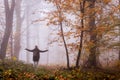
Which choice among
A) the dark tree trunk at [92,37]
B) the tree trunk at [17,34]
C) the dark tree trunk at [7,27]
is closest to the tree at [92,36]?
the dark tree trunk at [92,37]

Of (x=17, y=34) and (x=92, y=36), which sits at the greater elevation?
(x=92, y=36)

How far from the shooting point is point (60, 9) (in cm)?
1642

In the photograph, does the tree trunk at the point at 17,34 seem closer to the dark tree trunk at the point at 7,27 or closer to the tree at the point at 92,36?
the dark tree trunk at the point at 7,27

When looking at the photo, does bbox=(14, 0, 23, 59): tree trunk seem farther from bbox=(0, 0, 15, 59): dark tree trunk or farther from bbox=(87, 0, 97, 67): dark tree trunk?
bbox=(87, 0, 97, 67): dark tree trunk

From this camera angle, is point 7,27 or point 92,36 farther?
point 7,27

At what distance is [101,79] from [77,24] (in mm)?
4651

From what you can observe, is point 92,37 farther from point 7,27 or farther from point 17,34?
point 17,34

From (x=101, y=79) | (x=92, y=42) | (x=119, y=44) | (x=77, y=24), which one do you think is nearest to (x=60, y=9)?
(x=77, y=24)

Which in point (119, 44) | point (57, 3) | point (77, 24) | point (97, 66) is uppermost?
point (57, 3)

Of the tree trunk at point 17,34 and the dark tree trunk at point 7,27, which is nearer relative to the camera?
the dark tree trunk at point 7,27

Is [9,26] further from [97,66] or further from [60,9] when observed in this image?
[97,66]

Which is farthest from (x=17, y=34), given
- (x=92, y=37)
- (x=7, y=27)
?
(x=92, y=37)

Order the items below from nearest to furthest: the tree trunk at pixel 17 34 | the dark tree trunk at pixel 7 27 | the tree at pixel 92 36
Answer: the tree at pixel 92 36 < the dark tree trunk at pixel 7 27 < the tree trunk at pixel 17 34

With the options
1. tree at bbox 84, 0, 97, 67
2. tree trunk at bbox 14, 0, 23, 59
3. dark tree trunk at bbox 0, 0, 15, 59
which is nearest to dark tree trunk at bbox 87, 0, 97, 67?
tree at bbox 84, 0, 97, 67
